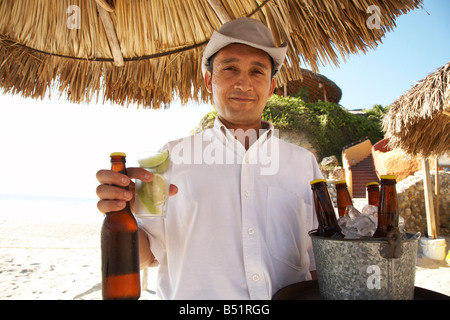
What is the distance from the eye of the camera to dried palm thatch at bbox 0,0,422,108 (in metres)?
2.09

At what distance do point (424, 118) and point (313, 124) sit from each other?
43.9ft

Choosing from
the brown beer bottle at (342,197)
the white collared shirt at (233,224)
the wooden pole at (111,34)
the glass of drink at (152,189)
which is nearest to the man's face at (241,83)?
the white collared shirt at (233,224)

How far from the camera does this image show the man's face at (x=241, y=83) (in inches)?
64.9

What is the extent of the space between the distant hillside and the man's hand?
1648 cm

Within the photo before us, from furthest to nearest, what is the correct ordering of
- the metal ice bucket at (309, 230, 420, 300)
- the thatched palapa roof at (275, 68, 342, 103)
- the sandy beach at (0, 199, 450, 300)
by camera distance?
the thatched palapa roof at (275, 68, 342, 103) < the sandy beach at (0, 199, 450, 300) < the metal ice bucket at (309, 230, 420, 300)

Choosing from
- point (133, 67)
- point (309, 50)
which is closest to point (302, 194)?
point (309, 50)

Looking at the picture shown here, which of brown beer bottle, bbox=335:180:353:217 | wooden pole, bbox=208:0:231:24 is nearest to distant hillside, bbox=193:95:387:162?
wooden pole, bbox=208:0:231:24

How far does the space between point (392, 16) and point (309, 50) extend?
0.56m

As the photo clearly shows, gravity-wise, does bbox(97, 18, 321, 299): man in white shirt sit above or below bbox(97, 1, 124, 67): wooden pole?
below

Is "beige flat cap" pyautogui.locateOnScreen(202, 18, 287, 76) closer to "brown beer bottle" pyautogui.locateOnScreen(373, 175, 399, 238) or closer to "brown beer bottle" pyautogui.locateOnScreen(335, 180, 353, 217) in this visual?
"brown beer bottle" pyautogui.locateOnScreen(335, 180, 353, 217)

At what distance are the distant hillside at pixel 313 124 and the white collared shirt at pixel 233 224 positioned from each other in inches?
626

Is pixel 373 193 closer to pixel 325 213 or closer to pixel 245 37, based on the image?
pixel 325 213

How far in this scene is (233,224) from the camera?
1.50 meters

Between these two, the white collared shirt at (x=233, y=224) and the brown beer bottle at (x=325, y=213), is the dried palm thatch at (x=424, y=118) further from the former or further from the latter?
the brown beer bottle at (x=325, y=213)
